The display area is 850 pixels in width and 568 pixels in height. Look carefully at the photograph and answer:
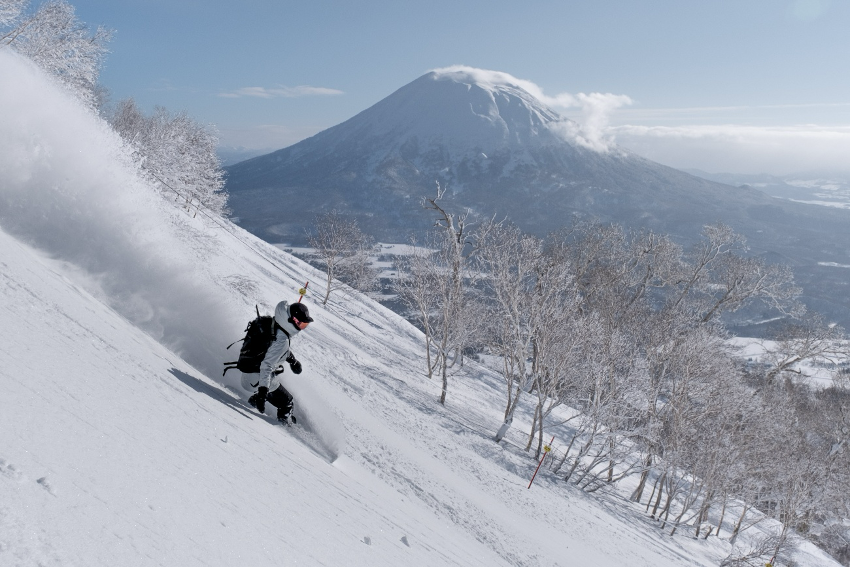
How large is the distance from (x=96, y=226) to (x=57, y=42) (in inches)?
1660

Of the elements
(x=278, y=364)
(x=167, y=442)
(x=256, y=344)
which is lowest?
(x=167, y=442)

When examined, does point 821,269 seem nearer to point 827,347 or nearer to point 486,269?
point 827,347

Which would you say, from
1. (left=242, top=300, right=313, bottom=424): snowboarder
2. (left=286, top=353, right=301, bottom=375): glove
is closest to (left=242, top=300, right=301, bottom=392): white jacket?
(left=242, top=300, right=313, bottom=424): snowboarder

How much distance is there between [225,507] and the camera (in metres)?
4.38

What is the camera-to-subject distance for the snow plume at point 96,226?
27.7 feet

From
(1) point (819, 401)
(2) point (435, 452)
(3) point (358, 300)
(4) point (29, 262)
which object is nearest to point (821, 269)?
(1) point (819, 401)

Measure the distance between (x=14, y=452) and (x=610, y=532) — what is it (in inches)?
349

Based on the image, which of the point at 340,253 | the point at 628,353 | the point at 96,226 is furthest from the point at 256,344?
the point at 340,253

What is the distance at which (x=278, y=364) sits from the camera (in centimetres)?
740

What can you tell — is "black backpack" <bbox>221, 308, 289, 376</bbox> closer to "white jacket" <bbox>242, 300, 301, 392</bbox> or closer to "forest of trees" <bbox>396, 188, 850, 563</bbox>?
"white jacket" <bbox>242, 300, 301, 392</bbox>

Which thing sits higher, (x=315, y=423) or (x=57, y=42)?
(x=57, y=42)

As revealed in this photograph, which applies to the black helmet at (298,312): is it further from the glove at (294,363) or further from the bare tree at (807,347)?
the bare tree at (807,347)

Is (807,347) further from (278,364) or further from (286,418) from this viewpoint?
(278,364)

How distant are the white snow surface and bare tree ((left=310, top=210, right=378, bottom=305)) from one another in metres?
20.7
